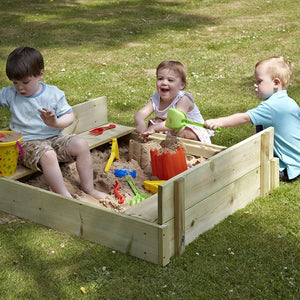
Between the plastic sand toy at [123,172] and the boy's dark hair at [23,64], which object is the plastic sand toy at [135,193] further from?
the boy's dark hair at [23,64]

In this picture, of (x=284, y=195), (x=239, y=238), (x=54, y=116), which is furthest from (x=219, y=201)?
(x=54, y=116)

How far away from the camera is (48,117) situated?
11.3 feet

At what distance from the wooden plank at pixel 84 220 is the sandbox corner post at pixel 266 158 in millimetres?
1113

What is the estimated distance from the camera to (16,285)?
268 centimetres

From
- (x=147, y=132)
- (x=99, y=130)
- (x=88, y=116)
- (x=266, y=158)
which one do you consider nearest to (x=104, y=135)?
(x=99, y=130)

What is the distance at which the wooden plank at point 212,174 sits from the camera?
9.11 ft

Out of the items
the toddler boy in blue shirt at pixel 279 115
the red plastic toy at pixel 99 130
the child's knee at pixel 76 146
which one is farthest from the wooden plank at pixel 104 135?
the toddler boy in blue shirt at pixel 279 115

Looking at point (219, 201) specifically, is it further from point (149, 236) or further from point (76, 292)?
point (76, 292)

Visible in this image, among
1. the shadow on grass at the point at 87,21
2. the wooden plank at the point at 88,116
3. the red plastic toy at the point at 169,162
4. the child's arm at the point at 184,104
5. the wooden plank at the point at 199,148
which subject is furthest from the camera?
the shadow on grass at the point at 87,21

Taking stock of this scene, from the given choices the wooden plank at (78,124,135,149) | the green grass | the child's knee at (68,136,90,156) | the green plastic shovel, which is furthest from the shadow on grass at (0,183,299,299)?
the wooden plank at (78,124,135,149)

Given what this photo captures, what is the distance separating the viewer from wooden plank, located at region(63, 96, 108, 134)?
171 inches

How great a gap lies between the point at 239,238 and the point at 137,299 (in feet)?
2.58

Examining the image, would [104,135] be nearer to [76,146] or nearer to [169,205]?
[76,146]

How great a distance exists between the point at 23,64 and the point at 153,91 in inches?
103
